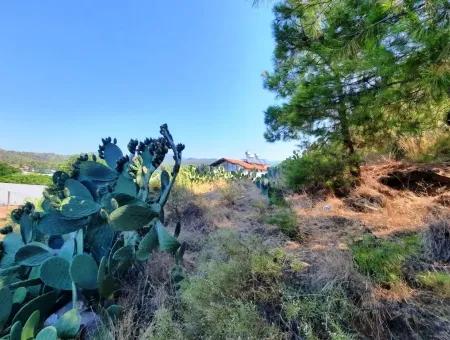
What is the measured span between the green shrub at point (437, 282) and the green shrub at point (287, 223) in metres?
1.05

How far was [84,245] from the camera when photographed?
2148 millimetres

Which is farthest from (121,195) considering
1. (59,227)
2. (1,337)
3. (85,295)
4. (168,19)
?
(168,19)

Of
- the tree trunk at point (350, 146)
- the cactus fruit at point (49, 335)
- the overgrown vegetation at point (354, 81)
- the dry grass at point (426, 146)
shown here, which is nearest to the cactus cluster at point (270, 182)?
the overgrown vegetation at point (354, 81)

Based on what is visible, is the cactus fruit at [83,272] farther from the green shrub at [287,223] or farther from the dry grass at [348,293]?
the green shrub at [287,223]

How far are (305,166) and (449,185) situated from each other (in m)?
1.58

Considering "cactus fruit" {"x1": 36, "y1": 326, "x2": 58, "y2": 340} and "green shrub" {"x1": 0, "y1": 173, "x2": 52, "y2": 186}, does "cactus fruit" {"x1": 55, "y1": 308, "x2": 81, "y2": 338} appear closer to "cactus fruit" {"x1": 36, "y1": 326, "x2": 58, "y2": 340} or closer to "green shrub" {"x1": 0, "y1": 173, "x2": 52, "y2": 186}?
"cactus fruit" {"x1": 36, "y1": 326, "x2": 58, "y2": 340}

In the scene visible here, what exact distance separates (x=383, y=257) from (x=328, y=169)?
2.16 metres

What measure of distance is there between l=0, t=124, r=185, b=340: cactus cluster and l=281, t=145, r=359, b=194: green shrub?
2129 millimetres

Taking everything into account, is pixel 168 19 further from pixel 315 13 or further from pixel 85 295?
pixel 85 295

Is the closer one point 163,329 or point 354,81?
point 163,329

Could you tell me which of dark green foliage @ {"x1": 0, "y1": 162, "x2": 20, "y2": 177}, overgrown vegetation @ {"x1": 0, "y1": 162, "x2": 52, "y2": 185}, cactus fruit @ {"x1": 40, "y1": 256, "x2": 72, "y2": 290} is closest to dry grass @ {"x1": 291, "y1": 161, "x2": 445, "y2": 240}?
cactus fruit @ {"x1": 40, "y1": 256, "x2": 72, "y2": 290}

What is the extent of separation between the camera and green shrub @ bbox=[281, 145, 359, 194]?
3.84 metres

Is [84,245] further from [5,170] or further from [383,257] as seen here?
[5,170]

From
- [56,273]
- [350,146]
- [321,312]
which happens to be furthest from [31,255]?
[350,146]
